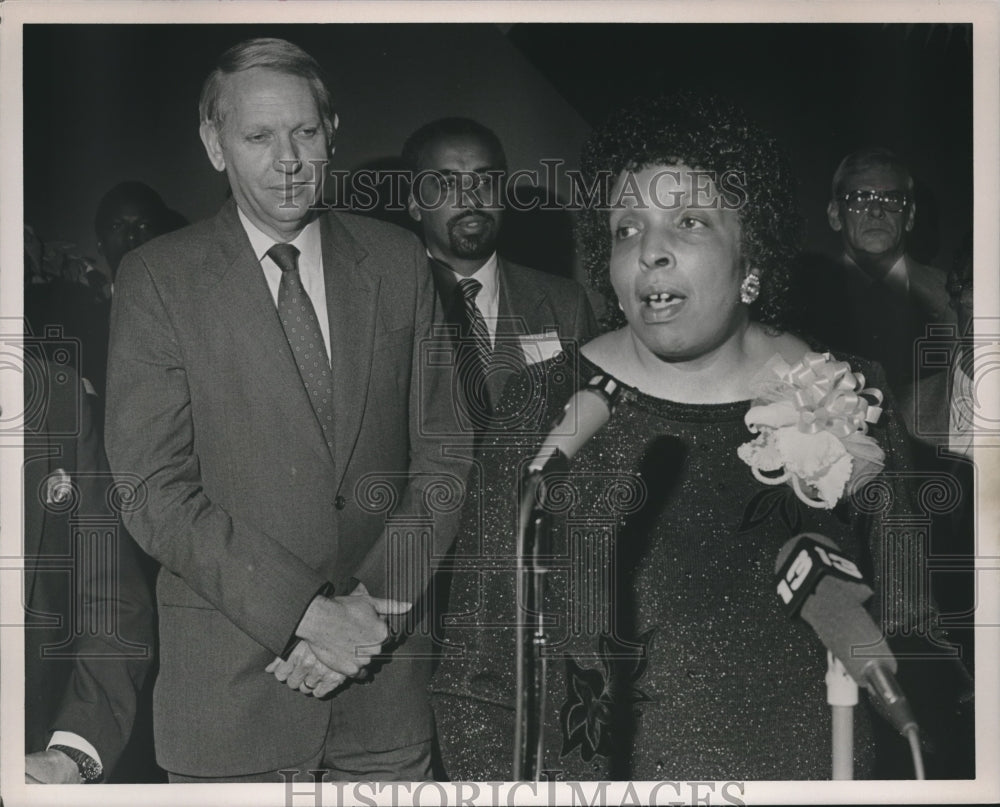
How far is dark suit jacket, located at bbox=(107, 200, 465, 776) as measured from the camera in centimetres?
254

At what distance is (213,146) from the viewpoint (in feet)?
8.50

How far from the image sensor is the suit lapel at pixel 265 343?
2.54 m

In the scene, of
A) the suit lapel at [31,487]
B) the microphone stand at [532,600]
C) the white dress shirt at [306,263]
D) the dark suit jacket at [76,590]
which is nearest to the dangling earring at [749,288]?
the microphone stand at [532,600]

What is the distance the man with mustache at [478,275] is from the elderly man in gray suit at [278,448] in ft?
0.23

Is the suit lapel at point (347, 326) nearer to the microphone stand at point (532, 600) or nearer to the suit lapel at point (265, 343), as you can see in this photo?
the suit lapel at point (265, 343)

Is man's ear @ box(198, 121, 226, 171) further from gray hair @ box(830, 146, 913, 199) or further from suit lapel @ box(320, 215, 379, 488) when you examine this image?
gray hair @ box(830, 146, 913, 199)

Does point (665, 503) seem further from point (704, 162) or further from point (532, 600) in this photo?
point (704, 162)

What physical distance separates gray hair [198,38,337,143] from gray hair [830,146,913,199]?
1.13 m

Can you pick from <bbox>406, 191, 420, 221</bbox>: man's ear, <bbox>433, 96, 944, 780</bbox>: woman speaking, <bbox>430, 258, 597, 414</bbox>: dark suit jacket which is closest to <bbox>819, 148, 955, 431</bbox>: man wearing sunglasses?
<bbox>433, 96, 944, 780</bbox>: woman speaking

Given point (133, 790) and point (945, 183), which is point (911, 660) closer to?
point (945, 183)

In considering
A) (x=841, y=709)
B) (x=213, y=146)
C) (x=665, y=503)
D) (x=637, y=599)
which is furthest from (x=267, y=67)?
(x=841, y=709)

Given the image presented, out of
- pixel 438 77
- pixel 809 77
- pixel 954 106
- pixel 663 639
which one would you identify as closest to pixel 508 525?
pixel 663 639

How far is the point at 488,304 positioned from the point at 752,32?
86cm

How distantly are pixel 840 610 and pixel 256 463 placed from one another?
1330mm
